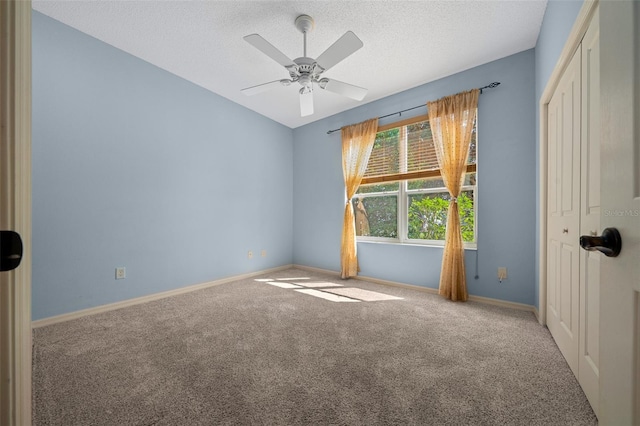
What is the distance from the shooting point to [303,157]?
4.59m

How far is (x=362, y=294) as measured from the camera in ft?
10.2

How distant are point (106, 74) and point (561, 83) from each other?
13.1 ft

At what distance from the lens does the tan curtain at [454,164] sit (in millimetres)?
2846

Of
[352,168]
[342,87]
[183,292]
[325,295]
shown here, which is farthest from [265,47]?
[183,292]

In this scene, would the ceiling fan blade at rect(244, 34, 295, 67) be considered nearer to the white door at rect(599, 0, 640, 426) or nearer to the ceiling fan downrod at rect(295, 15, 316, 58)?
the ceiling fan downrod at rect(295, 15, 316, 58)

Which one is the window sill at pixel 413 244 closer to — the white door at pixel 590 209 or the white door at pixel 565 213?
the white door at pixel 565 213

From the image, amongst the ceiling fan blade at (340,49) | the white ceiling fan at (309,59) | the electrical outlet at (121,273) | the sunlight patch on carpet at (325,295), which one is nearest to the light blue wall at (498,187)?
the sunlight patch on carpet at (325,295)

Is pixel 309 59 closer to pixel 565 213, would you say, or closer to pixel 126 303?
pixel 565 213

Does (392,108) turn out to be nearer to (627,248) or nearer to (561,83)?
(561,83)

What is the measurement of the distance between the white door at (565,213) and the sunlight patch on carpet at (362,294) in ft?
4.64

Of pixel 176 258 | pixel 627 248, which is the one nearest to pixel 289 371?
pixel 627 248

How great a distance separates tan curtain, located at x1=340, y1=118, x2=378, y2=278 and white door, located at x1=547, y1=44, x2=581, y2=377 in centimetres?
205

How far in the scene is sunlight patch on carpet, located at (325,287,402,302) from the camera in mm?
2947

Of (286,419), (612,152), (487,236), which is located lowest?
(286,419)
